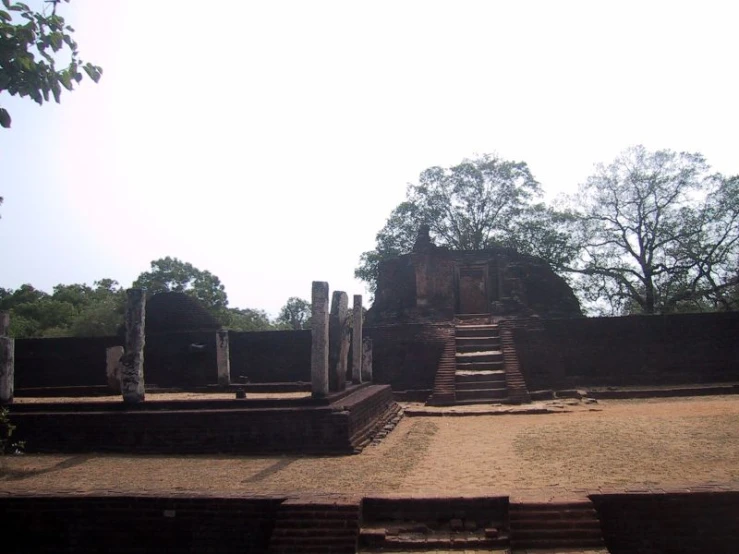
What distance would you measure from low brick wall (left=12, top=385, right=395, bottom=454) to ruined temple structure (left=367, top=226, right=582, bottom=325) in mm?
10307

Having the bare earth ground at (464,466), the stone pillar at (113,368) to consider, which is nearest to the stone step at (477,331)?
the bare earth ground at (464,466)

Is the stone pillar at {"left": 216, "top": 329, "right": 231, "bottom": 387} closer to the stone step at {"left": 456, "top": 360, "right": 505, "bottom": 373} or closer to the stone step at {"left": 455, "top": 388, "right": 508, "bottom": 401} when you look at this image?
the stone step at {"left": 456, "top": 360, "right": 505, "bottom": 373}

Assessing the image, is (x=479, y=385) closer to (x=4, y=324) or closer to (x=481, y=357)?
(x=481, y=357)

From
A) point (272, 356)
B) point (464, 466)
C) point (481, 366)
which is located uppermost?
point (272, 356)

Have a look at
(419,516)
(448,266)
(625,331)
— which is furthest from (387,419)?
(448,266)

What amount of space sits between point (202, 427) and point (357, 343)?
4.86 metres

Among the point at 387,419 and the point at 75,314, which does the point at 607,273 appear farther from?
the point at 75,314

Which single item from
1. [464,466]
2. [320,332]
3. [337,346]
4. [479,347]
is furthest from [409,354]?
[464,466]

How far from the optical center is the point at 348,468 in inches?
241

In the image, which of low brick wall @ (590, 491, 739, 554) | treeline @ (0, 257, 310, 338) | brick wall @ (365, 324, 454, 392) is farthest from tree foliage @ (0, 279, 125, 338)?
low brick wall @ (590, 491, 739, 554)

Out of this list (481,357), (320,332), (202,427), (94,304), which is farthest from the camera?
(94,304)

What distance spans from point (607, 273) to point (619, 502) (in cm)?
2133

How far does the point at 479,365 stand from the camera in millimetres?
13633

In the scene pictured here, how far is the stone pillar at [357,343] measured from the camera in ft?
37.9
